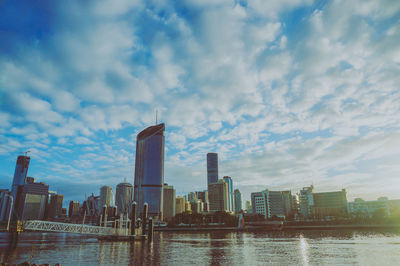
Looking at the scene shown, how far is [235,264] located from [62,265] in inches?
1200

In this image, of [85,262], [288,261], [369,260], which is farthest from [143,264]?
[369,260]

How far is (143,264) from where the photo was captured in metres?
49.8

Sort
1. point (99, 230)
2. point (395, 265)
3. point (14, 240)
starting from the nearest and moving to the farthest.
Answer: point (395, 265), point (14, 240), point (99, 230)

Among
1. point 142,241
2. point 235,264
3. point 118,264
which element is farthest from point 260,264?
point 142,241

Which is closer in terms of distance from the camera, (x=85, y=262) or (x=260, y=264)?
(x=260, y=264)

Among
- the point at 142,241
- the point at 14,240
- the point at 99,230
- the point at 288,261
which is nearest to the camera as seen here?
the point at 288,261

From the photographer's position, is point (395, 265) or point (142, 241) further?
point (142, 241)

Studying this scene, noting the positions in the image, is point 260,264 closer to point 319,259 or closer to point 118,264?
point 319,259

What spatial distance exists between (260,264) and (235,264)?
4438 millimetres

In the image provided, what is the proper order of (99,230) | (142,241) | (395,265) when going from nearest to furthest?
1. (395,265)
2. (142,241)
3. (99,230)

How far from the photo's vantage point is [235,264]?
49406 millimetres

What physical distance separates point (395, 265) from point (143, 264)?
43576 millimetres

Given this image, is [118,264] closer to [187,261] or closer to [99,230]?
[187,261]

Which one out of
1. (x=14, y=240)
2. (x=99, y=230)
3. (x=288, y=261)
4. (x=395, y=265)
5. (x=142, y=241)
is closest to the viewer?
(x=395, y=265)
